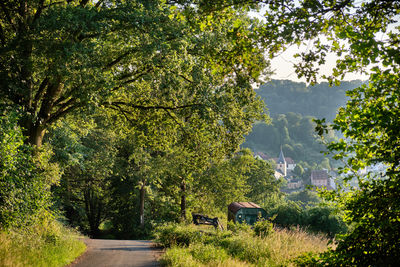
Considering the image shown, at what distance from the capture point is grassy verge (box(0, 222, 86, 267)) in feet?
24.0

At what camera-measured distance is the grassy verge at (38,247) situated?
24.0ft

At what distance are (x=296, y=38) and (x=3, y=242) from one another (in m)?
7.13

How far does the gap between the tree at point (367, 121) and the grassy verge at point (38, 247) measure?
6.05 metres

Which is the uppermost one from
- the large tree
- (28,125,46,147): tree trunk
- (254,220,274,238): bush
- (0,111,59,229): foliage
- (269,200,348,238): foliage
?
the large tree

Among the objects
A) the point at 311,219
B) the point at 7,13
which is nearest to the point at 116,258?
the point at 7,13

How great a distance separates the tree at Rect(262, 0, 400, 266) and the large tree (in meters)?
2.26

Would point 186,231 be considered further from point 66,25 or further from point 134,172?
point 134,172

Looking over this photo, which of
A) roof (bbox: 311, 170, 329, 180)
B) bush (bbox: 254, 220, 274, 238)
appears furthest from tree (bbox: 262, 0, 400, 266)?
roof (bbox: 311, 170, 329, 180)

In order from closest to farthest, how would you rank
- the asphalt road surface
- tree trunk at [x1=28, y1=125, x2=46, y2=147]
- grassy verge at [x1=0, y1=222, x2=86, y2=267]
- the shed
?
1. grassy verge at [x1=0, y1=222, x2=86, y2=267]
2. the asphalt road surface
3. tree trunk at [x1=28, y1=125, x2=46, y2=147]
4. the shed

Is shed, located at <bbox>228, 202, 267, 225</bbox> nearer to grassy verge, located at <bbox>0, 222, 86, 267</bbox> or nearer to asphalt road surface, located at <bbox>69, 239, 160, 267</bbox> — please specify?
asphalt road surface, located at <bbox>69, 239, 160, 267</bbox>

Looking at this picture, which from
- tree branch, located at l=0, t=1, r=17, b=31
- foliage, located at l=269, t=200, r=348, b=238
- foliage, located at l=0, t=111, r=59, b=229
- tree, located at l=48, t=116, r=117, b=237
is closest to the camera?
foliage, located at l=0, t=111, r=59, b=229

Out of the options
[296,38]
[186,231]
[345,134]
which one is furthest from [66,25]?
[186,231]

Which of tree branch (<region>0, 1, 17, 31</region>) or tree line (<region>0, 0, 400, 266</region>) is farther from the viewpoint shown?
tree branch (<region>0, 1, 17, 31</region>)

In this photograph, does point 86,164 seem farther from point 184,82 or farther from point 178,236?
point 184,82
